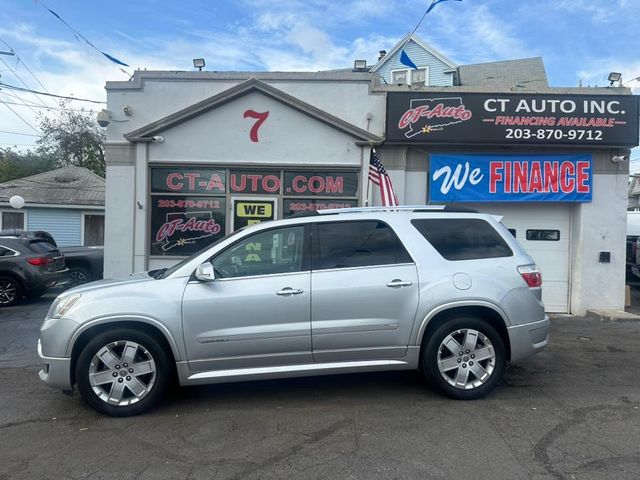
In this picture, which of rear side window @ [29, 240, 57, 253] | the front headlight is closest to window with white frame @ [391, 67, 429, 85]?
rear side window @ [29, 240, 57, 253]

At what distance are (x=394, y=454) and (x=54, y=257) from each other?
1073 centimetres

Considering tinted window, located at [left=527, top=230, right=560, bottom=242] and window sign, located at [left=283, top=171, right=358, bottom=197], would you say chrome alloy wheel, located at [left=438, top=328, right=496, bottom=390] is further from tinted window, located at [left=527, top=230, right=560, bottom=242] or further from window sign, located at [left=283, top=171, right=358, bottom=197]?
tinted window, located at [left=527, top=230, right=560, bottom=242]

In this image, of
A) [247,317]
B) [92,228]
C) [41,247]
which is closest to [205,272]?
[247,317]

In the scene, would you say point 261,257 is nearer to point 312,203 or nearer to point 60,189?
point 312,203

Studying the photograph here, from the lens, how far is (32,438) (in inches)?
164

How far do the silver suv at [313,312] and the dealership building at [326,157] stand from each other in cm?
493

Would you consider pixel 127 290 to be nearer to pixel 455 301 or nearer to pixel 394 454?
pixel 394 454

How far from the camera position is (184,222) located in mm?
10047

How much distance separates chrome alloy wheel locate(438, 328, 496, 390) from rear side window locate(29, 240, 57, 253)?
1042cm

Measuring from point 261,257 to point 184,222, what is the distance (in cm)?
565

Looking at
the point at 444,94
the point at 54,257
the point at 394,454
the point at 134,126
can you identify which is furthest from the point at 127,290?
the point at 54,257

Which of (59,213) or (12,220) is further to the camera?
(59,213)

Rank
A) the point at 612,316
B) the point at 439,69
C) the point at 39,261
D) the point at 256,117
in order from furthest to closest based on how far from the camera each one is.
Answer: the point at 439,69 < the point at 39,261 < the point at 256,117 < the point at 612,316

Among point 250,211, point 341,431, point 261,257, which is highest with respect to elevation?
point 250,211
